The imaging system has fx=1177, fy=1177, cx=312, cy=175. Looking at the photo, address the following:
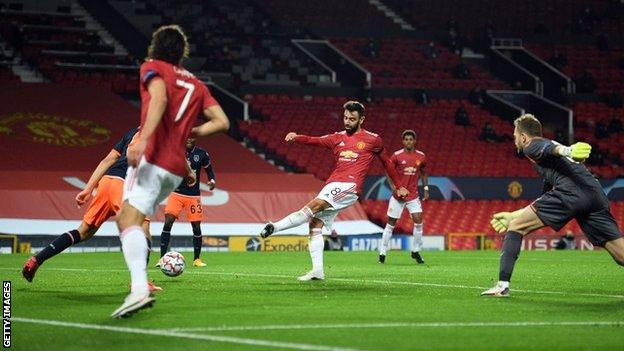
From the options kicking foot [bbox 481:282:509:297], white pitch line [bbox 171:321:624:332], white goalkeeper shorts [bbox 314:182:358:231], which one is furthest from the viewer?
white goalkeeper shorts [bbox 314:182:358:231]

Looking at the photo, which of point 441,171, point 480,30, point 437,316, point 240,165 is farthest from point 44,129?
point 437,316

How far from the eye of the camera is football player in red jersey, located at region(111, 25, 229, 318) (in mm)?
10320

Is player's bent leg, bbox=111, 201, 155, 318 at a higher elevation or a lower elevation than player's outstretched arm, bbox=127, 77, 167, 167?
lower

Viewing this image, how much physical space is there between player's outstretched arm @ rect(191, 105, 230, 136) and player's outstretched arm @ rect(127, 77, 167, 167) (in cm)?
58

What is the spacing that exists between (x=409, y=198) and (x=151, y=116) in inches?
582

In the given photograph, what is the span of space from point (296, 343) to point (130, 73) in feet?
116

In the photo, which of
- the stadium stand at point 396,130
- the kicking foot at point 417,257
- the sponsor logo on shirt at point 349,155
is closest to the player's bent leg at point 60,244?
the sponsor logo on shirt at point 349,155

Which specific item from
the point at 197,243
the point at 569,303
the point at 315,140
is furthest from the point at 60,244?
the point at 197,243

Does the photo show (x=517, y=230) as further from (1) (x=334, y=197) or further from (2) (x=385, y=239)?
(2) (x=385, y=239)

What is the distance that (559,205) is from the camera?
1294cm

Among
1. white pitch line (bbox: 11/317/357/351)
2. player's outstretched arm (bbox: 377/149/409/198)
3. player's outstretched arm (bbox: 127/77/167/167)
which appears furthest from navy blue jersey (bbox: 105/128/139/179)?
player's outstretched arm (bbox: 377/149/409/198)

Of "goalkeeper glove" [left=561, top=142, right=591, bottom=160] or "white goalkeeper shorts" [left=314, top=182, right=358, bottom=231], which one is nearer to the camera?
"goalkeeper glove" [left=561, top=142, right=591, bottom=160]

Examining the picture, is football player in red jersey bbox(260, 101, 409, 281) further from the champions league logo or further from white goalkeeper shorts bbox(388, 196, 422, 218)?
the champions league logo

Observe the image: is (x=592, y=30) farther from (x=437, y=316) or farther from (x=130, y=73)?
(x=437, y=316)
